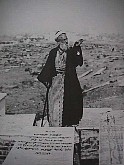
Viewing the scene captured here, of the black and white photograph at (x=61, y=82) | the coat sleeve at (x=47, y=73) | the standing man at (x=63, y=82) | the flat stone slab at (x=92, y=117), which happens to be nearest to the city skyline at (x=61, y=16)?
the black and white photograph at (x=61, y=82)

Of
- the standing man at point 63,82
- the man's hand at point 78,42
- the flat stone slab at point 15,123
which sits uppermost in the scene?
the man's hand at point 78,42

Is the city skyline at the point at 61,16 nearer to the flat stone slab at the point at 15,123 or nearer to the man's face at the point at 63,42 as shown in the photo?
the man's face at the point at 63,42

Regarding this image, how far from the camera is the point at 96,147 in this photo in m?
1.99

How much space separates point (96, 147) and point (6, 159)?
64cm

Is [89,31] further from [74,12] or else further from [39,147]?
[39,147]

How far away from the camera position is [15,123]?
2.04m

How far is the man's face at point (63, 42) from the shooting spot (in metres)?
2.09

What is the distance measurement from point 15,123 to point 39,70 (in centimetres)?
42

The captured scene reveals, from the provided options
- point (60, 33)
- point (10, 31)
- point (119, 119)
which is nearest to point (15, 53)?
point (10, 31)

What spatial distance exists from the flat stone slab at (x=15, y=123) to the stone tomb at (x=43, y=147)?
5 cm

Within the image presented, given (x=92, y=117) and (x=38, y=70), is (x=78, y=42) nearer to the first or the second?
(x=38, y=70)

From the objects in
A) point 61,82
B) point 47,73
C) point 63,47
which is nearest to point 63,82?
point 61,82

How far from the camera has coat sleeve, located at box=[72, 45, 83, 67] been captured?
207 centimetres

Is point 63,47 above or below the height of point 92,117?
above
